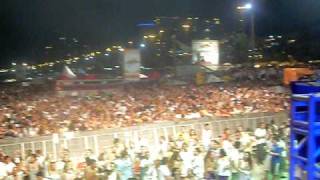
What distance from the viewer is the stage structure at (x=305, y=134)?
208 inches

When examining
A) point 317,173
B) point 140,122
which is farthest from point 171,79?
point 317,173

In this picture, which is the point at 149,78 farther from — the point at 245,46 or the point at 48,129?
the point at 245,46

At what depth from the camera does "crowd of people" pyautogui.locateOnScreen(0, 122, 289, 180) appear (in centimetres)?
923

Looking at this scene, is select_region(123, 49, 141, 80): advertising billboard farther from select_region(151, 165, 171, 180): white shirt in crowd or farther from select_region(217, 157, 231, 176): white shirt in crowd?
select_region(217, 157, 231, 176): white shirt in crowd

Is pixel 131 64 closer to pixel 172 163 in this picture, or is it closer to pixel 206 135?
pixel 206 135

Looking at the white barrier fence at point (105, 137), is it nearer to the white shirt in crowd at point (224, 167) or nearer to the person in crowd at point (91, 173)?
the person in crowd at point (91, 173)

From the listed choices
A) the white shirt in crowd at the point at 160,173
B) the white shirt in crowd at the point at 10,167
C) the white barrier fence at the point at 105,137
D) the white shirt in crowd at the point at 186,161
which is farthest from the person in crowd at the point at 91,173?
the white barrier fence at the point at 105,137

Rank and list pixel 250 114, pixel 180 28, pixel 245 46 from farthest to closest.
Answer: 1. pixel 180 28
2. pixel 245 46
3. pixel 250 114

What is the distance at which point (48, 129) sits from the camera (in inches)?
519

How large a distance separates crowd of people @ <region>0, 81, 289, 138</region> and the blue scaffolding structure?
814 cm

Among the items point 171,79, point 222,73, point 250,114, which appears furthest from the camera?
point 222,73

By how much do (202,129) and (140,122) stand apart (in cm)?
220

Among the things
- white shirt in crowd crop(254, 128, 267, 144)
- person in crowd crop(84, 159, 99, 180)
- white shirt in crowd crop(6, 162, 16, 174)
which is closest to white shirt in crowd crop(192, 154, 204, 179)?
white shirt in crowd crop(254, 128, 267, 144)

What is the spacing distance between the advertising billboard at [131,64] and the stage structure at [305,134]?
17439 millimetres
